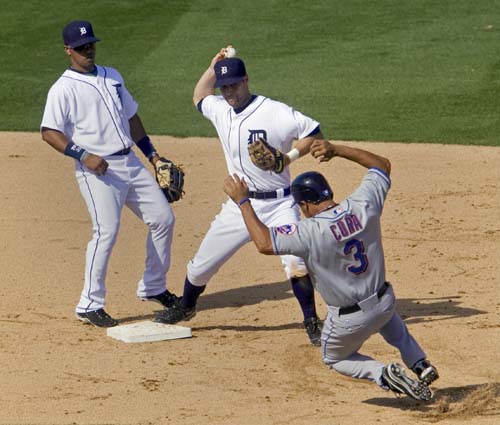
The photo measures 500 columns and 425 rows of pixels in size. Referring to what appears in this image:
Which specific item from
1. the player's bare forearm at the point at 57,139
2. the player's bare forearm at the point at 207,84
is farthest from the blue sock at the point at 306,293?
the player's bare forearm at the point at 57,139

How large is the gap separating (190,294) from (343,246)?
7.19 ft

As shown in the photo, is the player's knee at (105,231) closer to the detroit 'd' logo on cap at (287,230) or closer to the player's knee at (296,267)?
the player's knee at (296,267)

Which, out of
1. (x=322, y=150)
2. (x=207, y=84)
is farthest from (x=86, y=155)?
(x=322, y=150)

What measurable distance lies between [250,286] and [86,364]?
2084 mm

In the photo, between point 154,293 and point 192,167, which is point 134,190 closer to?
point 154,293

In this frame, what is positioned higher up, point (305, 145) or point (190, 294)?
point (305, 145)

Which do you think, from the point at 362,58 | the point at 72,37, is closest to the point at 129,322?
the point at 72,37

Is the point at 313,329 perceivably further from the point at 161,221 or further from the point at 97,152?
the point at 97,152

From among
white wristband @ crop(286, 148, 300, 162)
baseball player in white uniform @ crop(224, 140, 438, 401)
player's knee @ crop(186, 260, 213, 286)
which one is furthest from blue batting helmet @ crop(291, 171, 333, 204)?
player's knee @ crop(186, 260, 213, 286)

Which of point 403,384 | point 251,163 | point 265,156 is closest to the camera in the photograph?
point 403,384

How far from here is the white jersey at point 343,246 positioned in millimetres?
6379

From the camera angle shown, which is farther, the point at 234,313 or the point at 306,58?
the point at 306,58

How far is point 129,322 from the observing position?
8445 millimetres

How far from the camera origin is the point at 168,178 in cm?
847
